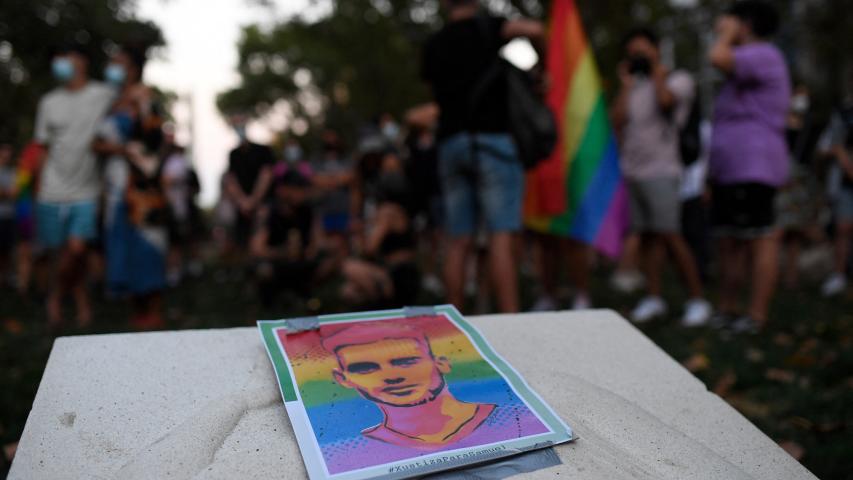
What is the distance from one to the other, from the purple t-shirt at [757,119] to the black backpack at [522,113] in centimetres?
141

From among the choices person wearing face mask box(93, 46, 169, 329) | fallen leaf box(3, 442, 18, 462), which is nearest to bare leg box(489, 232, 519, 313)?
fallen leaf box(3, 442, 18, 462)

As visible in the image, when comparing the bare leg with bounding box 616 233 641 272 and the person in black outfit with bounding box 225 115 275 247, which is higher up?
the person in black outfit with bounding box 225 115 275 247

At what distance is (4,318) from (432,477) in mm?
5653

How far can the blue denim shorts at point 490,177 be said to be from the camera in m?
3.78

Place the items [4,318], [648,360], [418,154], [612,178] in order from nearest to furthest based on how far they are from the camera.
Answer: [648,360], [612,178], [4,318], [418,154]

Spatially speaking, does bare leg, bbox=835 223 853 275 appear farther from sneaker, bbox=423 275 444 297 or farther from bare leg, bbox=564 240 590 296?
sneaker, bbox=423 275 444 297

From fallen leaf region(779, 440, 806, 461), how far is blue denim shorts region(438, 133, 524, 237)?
1685 millimetres

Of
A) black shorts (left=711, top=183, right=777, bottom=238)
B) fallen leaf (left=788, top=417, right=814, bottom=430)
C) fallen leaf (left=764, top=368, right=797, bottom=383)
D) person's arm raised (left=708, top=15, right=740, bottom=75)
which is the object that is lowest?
fallen leaf (left=764, top=368, right=797, bottom=383)

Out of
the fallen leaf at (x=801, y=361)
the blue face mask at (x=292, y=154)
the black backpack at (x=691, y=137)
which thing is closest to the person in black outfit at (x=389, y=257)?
the black backpack at (x=691, y=137)

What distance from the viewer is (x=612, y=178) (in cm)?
507

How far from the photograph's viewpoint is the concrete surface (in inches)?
56.1

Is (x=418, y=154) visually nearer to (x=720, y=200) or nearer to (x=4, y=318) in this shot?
(x=720, y=200)

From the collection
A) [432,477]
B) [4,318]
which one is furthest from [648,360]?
[4,318]

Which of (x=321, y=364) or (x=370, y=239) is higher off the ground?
(x=321, y=364)
